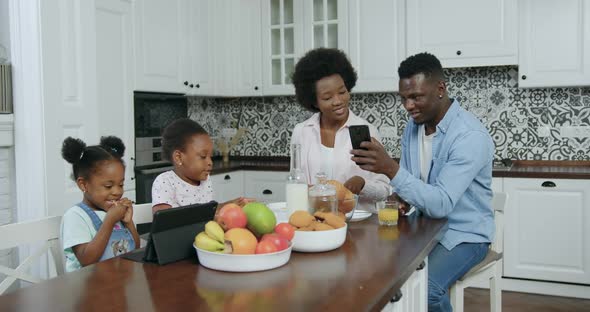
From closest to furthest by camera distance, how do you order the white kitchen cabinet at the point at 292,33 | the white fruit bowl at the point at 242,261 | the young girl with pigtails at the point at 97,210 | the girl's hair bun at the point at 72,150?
the white fruit bowl at the point at 242,261
the young girl with pigtails at the point at 97,210
the girl's hair bun at the point at 72,150
the white kitchen cabinet at the point at 292,33

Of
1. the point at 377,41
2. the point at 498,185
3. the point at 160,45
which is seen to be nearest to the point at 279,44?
the point at 377,41

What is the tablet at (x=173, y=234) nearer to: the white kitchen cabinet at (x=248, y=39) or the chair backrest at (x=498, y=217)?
the chair backrest at (x=498, y=217)

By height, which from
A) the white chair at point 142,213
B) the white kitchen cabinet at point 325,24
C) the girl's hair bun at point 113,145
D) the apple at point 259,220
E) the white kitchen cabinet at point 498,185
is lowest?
the white kitchen cabinet at point 498,185

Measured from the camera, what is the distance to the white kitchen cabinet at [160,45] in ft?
11.9

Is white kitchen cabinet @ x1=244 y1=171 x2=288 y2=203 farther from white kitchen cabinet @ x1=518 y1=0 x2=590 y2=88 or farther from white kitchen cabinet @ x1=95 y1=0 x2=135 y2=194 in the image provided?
white kitchen cabinet @ x1=518 y1=0 x2=590 y2=88

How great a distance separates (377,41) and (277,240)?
2.92m

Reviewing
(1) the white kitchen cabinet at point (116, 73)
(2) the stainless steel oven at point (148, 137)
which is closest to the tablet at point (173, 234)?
(1) the white kitchen cabinet at point (116, 73)

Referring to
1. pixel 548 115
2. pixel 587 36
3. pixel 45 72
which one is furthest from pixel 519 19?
pixel 45 72

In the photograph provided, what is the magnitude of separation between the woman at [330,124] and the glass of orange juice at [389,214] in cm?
48

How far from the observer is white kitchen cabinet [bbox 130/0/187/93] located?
11.9 feet

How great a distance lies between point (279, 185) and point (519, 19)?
6.49 feet

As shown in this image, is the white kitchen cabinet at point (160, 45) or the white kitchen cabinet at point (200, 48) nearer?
the white kitchen cabinet at point (160, 45)

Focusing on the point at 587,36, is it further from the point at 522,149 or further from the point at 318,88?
the point at 318,88

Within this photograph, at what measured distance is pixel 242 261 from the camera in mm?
1258
